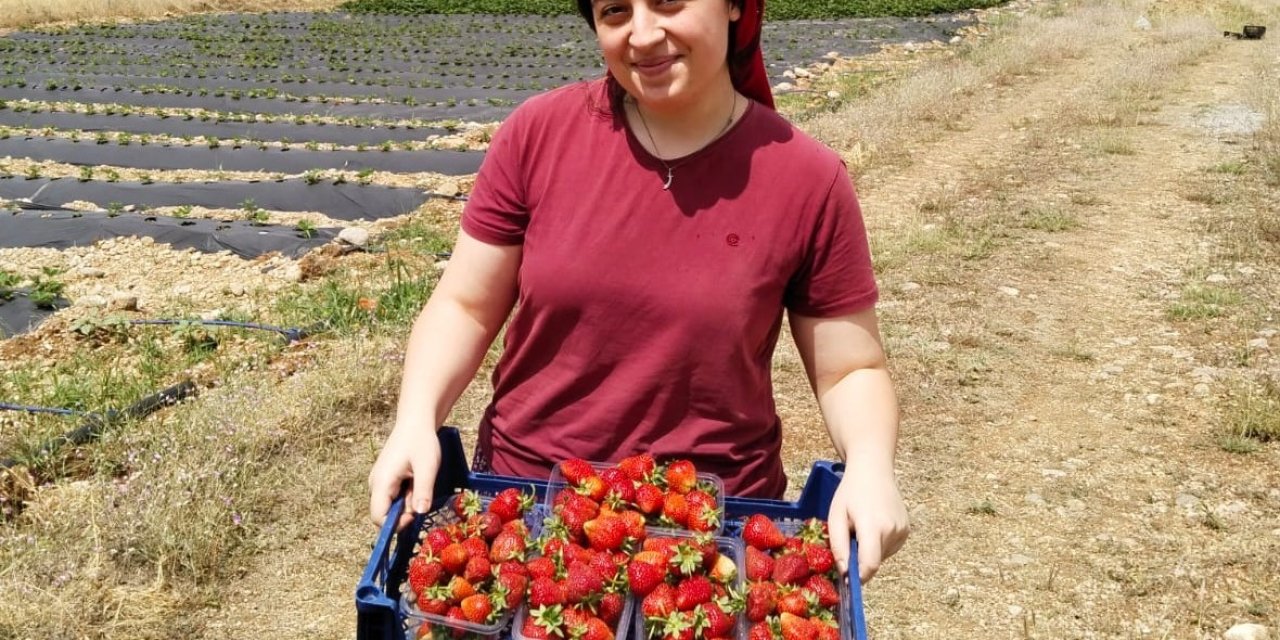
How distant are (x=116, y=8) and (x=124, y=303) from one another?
21.8m

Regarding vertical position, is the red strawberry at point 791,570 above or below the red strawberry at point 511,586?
below

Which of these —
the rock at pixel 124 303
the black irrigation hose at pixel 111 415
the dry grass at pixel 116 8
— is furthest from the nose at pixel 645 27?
the dry grass at pixel 116 8

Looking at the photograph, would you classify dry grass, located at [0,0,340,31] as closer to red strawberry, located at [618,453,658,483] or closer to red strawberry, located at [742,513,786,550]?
red strawberry, located at [618,453,658,483]

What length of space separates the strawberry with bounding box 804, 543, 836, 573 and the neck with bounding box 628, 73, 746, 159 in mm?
646

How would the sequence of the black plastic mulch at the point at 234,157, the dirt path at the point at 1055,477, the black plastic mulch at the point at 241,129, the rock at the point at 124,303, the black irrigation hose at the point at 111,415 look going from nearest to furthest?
the dirt path at the point at 1055,477 → the black irrigation hose at the point at 111,415 → the rock at the point at 124,303 → the black plastic mulch at the point at 234,157 → the black plastic mulch at the point at 241,129

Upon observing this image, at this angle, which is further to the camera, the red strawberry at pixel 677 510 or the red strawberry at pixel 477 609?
the red strawberry at pixel 677 510

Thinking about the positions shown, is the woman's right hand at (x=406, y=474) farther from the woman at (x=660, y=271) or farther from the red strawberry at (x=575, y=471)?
the red strawberry at (x=575, y=471)

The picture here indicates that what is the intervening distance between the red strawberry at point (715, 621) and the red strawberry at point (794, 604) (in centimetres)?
7

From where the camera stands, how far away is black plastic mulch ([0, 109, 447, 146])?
439 inches

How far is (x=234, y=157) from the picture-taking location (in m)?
10.2

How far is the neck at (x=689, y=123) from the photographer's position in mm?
1687

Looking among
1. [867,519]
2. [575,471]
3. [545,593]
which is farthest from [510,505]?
[867,519]

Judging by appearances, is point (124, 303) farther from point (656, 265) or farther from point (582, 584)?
point (582, 584)

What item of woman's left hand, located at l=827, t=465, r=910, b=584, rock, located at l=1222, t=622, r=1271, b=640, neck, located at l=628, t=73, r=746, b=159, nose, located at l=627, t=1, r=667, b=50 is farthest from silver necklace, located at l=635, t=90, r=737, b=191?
rock, located at l=1222, t=622, r=1271, b=640
